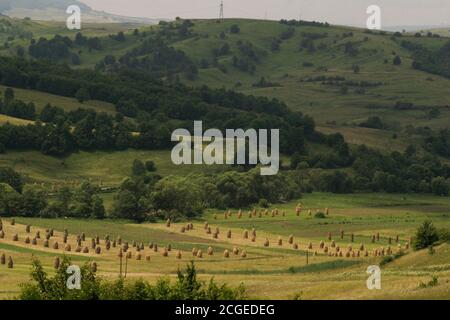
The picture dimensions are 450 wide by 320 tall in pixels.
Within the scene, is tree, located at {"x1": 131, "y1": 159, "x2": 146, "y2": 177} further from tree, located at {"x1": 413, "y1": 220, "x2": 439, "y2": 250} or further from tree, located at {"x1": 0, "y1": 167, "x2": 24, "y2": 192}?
tree, located at {"x1": 413, "y1": 220, "x2": 439, "y2": 250}

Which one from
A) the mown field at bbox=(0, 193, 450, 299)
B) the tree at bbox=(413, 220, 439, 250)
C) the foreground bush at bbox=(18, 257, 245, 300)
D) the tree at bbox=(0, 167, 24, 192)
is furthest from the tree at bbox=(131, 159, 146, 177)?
the foreground bush at bbox=(18, 257, 245, 300)

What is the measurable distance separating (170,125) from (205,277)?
117581 mm

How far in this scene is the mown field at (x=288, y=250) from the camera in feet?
199

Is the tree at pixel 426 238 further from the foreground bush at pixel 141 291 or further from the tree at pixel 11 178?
the tree at pixel 11 178

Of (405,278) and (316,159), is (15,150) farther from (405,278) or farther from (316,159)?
(405,278)

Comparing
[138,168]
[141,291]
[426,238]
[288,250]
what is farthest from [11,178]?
[141,291]

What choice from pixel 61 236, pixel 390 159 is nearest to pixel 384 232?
pixel 61 236

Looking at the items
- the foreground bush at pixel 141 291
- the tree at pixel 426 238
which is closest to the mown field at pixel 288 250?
the tree at pixel 426 238

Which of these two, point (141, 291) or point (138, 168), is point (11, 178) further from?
point (141, 291)

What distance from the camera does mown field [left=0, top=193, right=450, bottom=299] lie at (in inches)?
2383

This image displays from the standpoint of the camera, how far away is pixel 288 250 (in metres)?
103

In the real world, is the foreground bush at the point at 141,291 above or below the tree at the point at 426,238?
above
